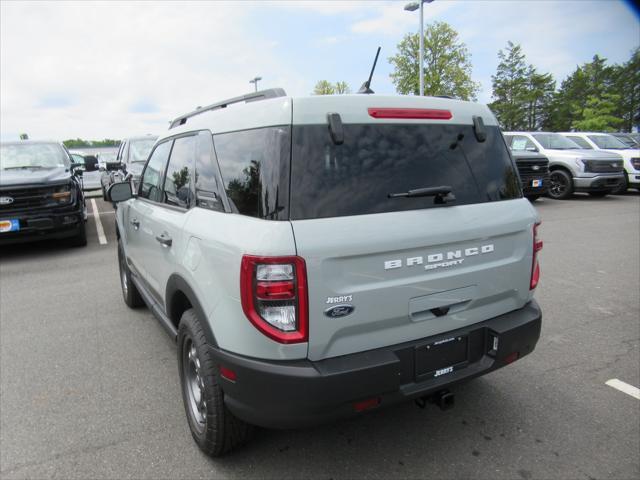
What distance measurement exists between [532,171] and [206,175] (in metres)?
11.1

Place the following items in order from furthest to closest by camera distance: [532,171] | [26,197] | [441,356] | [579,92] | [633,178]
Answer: [579,92], [633,178], [532,171], [26,197], [441,356]

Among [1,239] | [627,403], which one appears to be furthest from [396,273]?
[1,239]

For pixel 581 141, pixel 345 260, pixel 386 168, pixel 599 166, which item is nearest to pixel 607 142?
pixel 581 141

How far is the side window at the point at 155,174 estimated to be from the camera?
343 cm

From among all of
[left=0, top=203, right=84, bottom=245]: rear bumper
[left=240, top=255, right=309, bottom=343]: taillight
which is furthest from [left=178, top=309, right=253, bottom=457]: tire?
[left=0, top=203, right=84, bottom=245]: rear bumper

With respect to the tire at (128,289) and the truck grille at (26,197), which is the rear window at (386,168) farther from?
the truck grille at (26,197)

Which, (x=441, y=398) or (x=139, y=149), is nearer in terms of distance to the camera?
(x=441, y=398)

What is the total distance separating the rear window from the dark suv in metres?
7.03

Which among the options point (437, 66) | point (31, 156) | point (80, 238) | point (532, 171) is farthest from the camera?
point (437, 66)

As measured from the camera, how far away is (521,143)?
45.8 ft

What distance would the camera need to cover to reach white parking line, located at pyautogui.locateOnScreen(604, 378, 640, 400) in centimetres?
301

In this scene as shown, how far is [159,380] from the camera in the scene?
11.1 feet

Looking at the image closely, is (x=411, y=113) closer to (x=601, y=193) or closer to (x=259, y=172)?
(x=259, y=172)

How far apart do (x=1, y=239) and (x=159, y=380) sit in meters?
5.60
